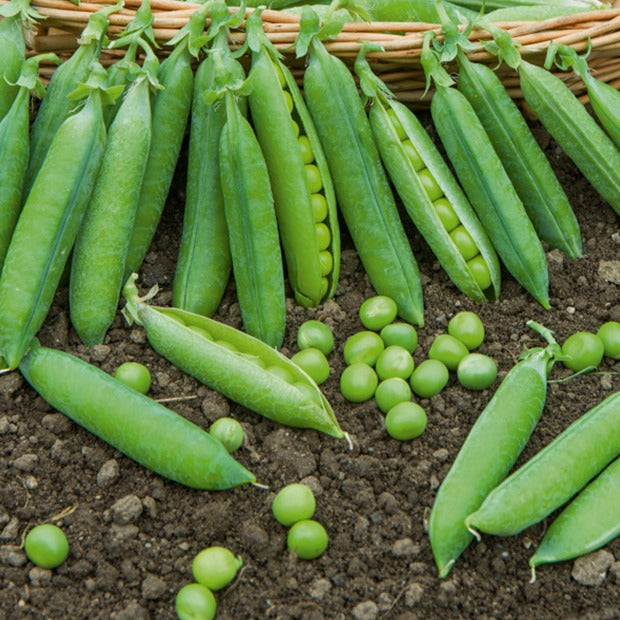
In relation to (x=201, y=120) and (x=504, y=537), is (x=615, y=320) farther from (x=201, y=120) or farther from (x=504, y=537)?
(x=201, y=120)

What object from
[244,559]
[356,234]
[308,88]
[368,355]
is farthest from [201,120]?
[244,559]

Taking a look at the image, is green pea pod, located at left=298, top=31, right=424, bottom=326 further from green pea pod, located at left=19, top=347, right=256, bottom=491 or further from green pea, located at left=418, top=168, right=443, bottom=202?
green pea pod, located at left=19, top=347, right=256, bottom=491

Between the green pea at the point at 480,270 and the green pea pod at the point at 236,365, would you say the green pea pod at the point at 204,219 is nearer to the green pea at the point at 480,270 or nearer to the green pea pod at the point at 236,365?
the green pea pod at the point at 236,365

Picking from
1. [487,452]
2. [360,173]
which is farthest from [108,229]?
[487,452]

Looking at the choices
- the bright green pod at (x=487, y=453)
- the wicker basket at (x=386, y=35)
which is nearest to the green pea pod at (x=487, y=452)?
the bright green pod at (x=487, y=453)

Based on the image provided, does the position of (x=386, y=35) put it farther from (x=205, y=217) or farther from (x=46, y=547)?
(x=46, y=547)

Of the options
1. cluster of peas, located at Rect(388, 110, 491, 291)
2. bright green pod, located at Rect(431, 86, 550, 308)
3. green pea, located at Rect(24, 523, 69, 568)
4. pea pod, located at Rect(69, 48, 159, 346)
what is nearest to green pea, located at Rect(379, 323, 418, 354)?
cluster of peas, located at Rect(388, 110, 491, 291)
